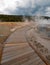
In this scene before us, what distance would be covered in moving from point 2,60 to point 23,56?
226 cm

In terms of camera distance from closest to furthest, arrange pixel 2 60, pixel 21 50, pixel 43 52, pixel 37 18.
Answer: pixel 2 60, pixel 43 52, pixel 21 50, pixel 37 18

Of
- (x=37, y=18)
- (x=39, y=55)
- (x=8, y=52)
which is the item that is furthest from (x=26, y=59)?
(x=37, y=18)

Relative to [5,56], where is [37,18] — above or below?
below

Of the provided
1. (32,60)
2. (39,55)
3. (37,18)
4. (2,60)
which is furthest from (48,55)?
(37,18)

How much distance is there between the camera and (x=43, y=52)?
1834cm

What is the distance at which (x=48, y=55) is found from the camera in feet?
57.1

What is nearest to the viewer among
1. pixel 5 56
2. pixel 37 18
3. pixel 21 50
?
pixel 5 56

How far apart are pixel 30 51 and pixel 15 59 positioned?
125 inches

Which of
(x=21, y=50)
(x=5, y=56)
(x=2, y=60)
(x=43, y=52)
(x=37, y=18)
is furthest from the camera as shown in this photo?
(x=37, y=18)

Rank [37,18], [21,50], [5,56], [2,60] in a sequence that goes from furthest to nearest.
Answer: [37,18], [21,50], [5,56], [2,60]

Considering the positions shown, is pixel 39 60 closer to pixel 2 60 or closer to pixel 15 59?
pixel 15 59

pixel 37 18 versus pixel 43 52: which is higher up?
pixel 43 52

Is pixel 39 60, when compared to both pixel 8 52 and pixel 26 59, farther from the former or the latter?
pixel 8 52

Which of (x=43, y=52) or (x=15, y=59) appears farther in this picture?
(x=43, y=52)
